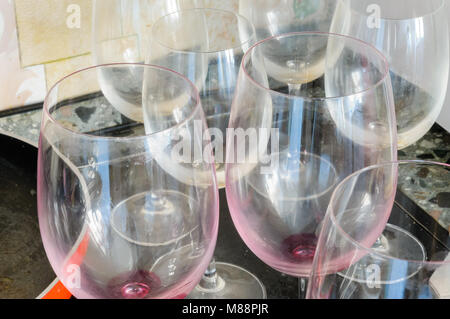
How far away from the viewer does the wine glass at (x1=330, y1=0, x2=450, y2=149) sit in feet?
1.63

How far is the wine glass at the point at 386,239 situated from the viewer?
0.28 meters

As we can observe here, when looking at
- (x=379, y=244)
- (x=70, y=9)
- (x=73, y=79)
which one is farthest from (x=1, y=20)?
(x=379, y=244)

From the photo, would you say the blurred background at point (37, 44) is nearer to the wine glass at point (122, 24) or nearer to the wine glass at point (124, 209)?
the wine glass at point (122, 24)

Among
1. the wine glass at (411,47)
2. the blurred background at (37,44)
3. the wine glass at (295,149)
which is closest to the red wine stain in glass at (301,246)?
the wine glass at (295,149)

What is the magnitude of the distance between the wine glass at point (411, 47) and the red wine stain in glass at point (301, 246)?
144 millimetres

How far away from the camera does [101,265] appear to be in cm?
→ 38

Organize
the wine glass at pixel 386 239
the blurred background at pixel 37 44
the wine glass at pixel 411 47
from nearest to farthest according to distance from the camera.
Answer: the wine glass at pixel 386 239 < the wine glass at pixel 411 47 < the blurred background at pixel 37 44

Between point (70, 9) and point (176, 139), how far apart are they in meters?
0.40

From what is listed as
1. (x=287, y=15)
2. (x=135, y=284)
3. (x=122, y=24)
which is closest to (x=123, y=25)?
(x=122, y=24)

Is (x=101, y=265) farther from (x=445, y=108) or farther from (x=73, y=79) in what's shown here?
(x=445, y=108)

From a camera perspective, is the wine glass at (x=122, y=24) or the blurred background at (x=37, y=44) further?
the blurred background at (x=37, y=44)

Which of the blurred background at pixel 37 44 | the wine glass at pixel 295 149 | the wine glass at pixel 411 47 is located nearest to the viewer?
the wine glass at pixel 295 149

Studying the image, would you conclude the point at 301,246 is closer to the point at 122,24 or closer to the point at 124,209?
the point at 124,209

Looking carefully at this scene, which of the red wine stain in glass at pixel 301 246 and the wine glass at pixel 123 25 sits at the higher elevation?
the wine glass at pixel 123 25
